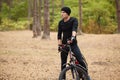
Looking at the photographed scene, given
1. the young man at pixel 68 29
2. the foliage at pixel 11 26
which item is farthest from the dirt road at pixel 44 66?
the foliage at pixel 11 26

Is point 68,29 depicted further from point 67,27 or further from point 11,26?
point 11,26

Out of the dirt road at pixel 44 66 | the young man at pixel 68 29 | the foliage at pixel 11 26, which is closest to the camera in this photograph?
the young man at pixel 68 29

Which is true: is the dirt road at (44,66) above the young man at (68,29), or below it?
below

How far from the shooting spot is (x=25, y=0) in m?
72.7

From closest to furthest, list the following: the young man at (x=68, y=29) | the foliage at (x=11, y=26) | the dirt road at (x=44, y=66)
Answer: the young man at (x=68, y=29) → the dirt road at (x=44, y=66) → the foliage at (x=11, y=26)

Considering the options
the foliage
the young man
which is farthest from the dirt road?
the foliage

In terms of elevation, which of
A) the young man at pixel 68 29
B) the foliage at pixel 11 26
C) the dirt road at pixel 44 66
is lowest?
the foliage at pixel 11 26

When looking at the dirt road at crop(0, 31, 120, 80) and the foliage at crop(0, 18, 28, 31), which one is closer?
the dirt road at crop(0, 31, 120, 80)

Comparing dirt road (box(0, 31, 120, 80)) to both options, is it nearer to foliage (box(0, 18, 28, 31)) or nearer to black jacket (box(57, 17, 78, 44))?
black jacket (box(57, 17, 78, 44))

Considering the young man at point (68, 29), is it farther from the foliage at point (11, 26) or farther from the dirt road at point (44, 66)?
the foliage at point (11, 26)

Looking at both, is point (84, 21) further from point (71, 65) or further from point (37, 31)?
point (71, 65)

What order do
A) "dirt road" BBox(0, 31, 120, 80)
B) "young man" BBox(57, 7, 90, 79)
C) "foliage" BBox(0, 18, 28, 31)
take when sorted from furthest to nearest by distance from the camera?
"foliage" BBox(0, 18, 28, 31) → "dirt road" BBox(0, 31, 120, 80) → "young man" BBox(57, 7, 90, 79)

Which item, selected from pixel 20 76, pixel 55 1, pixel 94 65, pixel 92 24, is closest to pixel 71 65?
pixel 20 76

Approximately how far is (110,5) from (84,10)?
3.67 meters
